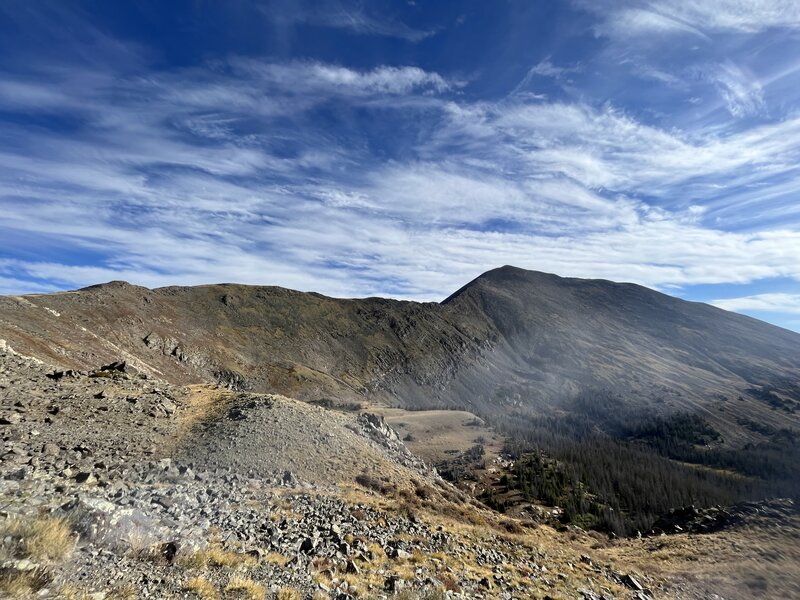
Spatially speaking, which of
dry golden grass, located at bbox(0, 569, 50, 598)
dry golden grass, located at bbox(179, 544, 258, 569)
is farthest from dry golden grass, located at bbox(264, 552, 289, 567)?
dry golden grass, located at bbox(0, 569, 50, 598)

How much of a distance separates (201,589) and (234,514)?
22.5ft

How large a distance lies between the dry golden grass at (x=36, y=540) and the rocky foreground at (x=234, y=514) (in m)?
0.02

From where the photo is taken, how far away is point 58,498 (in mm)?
11305

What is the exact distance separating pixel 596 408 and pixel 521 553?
166 meters

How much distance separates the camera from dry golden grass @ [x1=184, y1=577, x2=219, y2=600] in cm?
928

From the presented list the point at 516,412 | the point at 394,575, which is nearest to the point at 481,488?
the point at 394,575

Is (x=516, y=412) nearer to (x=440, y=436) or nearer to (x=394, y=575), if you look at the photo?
A: (x=440, y=436)

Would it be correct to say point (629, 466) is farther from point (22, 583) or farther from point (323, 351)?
point (22, 583)

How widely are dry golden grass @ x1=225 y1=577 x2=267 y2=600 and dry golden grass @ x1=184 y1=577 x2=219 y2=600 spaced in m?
0.35

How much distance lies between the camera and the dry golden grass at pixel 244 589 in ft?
32.4

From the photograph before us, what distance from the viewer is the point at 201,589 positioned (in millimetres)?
9422

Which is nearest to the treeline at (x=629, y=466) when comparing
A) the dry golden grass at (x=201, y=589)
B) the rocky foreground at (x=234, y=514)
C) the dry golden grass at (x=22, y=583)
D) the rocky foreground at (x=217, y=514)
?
the rocky foreground at (x=234, y=514)

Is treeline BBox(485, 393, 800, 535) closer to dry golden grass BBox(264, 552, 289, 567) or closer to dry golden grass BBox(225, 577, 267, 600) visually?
dry golden grass BBox(264, 552, 289, 567)

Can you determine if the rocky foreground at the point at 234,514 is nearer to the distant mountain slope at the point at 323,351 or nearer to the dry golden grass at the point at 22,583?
the dry golden grass at the point at 22,583
